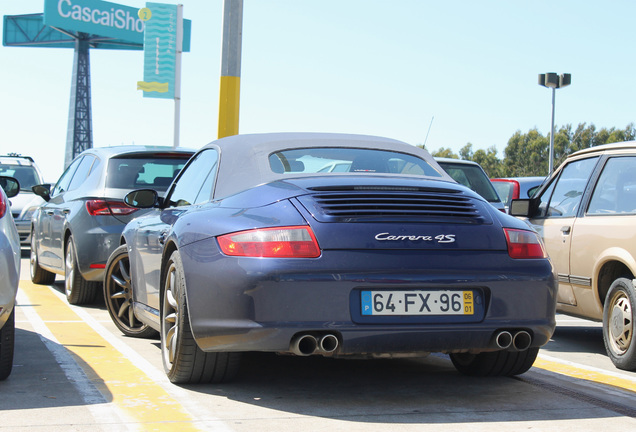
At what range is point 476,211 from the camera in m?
4.61

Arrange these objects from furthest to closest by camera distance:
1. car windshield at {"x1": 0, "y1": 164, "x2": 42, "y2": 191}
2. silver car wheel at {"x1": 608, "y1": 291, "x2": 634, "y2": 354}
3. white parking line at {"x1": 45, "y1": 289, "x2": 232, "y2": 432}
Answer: car windshield at {"x1": 0, "y1": 164, "x2": 42, "y2": 191}, silver car wheel at {"x1": 608, "y1": 291, "x2": 634, "y2": 354}, white parking line at {"x1": 45, "y1": 289, "x2": 232, "y2": 432}

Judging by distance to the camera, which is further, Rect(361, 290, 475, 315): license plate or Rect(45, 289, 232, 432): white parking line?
Rect(361, 290, 475, 315): license plate

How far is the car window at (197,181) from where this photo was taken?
5.36 metres

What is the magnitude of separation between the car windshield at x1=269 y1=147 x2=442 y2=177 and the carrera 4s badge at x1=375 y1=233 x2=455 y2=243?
0.86 m

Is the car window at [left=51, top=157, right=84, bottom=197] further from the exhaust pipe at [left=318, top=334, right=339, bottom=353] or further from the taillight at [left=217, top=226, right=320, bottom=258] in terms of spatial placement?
the exhaust pipe at [left=318, top=334, right=339, bottom=353]

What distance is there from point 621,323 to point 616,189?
3.43 ft

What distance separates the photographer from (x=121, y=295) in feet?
23.1

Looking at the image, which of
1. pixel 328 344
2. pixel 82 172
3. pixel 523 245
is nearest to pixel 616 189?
pixel 523 245

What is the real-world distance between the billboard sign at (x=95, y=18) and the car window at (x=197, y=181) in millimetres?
75812

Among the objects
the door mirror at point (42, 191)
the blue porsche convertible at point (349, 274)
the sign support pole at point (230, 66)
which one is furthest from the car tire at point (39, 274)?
the blue porsche convertible at point (349, 274)

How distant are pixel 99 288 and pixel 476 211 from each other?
563 cm

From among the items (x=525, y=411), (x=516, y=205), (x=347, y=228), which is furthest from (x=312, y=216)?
(x=516, y=205)

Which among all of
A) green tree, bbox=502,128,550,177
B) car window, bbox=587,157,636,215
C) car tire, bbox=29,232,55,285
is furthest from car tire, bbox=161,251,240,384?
green tree, bbox=502,128,550,177

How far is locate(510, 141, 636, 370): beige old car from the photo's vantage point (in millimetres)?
6094
